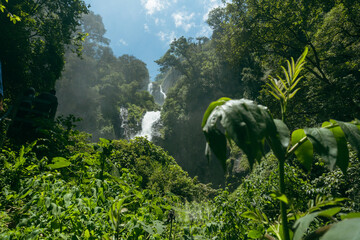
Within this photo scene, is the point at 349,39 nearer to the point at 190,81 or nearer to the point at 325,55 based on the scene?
the point at 325,55

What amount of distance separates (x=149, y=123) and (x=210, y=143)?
32.0 meters

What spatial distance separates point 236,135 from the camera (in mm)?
506

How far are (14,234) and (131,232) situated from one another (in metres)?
0.62

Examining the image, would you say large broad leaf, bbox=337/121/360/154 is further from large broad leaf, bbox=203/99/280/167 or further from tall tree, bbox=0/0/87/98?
tall tree, bbox=0/0/87/98

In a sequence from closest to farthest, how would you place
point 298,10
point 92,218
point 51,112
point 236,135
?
point 236,135
point 92,218
point 51,112
point 298,10

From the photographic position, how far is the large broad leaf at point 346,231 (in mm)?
316

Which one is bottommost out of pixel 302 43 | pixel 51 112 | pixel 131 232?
pixel 131 232

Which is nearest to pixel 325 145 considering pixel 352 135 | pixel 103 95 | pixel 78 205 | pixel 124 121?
pixel 352 135

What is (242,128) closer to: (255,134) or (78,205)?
(255,134)

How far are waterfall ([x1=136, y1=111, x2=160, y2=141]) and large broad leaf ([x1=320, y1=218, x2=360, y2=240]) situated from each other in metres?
29.3

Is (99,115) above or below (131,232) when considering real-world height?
above

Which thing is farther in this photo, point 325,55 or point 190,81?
point 190,81

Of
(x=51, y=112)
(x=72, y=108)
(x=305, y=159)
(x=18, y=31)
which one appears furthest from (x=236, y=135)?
(x=72, y=108)

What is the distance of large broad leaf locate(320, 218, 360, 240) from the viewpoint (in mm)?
316
